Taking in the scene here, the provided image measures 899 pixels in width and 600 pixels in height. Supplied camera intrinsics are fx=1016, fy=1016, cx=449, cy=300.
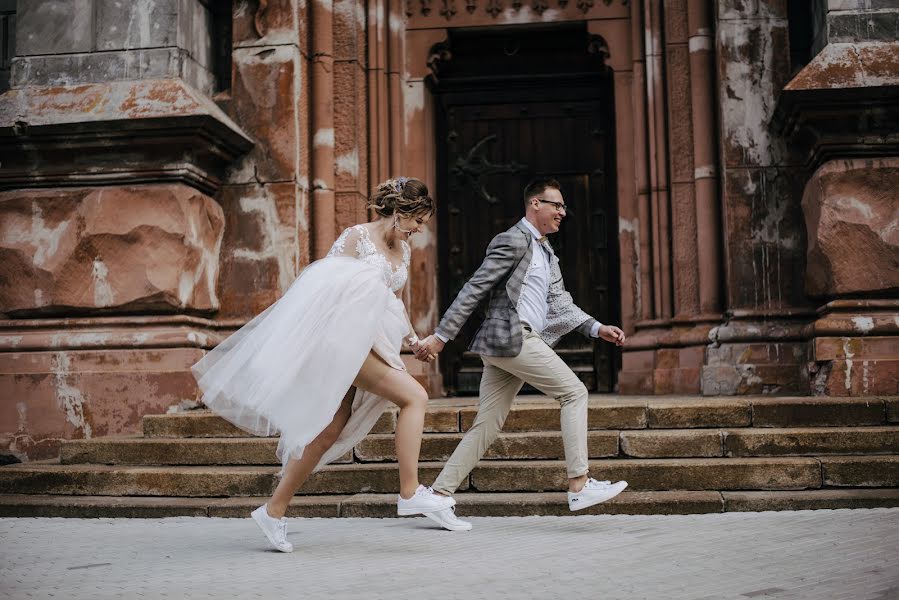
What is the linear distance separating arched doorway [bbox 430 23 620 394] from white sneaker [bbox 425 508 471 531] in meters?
4.44

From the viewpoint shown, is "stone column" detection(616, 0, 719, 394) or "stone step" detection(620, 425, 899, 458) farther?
"stone column" detection(616, 0, 719, 394)

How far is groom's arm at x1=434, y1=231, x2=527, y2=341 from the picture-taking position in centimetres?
547

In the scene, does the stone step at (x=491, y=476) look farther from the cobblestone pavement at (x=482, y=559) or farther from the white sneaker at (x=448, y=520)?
the white sneaker at (x=448, y=520)

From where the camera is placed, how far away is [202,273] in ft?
27.6

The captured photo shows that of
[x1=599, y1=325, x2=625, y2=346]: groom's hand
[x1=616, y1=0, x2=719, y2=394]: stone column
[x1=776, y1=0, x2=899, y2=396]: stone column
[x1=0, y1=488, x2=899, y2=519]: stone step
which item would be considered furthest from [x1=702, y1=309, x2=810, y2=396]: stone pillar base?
[x1=599, y1=325, x2=625, y2=346]: groom's hand

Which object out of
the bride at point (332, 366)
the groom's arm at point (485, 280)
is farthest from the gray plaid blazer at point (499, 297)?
the bride at point (332, 366)

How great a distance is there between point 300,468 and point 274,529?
324 mm

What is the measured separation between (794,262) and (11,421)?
6.42 meters

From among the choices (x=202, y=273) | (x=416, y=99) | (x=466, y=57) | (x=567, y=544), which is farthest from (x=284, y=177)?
(x=567, y=544)

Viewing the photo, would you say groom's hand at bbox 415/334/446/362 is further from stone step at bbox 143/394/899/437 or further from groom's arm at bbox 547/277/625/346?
stone step at bbox 143/394/899/437

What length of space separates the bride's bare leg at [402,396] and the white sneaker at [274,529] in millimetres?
687

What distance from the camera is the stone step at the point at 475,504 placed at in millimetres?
5660

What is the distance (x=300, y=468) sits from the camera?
16.4ft

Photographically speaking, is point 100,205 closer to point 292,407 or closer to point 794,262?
point 292,407
